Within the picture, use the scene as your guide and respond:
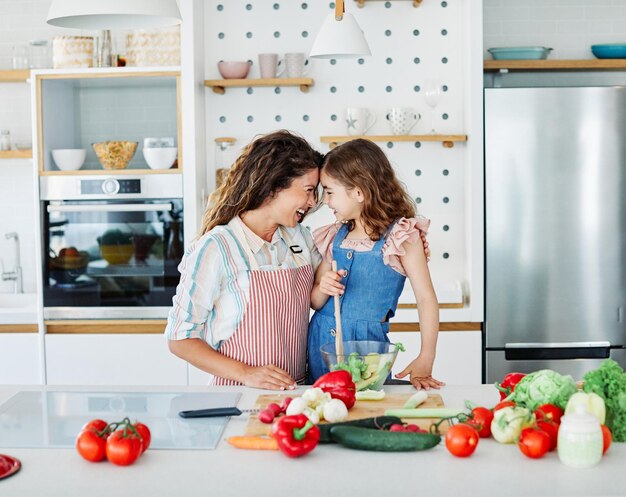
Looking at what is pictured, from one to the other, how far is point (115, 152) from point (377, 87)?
1.32 m

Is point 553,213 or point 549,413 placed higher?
point 553,213

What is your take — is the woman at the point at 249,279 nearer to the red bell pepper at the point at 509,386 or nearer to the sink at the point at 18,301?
the red bell pepper at the point at 509,386

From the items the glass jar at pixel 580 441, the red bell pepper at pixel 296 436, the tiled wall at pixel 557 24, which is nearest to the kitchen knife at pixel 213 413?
the red bell pepper at pixel 296 436

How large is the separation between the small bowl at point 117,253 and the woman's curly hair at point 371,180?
1788mm

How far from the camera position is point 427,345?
8.70 feet

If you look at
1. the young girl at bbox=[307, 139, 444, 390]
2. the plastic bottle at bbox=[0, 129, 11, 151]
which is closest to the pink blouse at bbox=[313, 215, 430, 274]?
the young girl at bbox=[307, 139, 444, 390]

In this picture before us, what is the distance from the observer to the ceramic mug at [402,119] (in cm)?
432

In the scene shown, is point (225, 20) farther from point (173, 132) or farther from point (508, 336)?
point (508, 336)

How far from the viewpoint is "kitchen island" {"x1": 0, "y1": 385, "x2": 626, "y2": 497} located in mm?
1643

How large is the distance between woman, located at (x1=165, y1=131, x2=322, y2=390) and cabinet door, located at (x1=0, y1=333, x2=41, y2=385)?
196 centimetres

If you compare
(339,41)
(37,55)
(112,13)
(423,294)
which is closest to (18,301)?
(37,55)

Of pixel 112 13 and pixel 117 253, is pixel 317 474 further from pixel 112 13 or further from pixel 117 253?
pixel 117 253

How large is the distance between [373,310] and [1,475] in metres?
1.31

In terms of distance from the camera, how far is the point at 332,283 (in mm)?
2551
